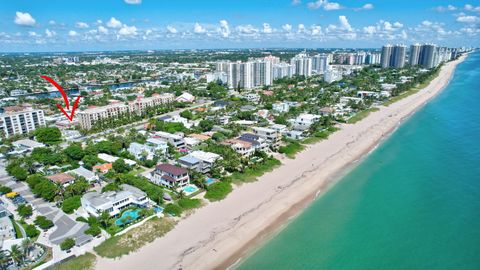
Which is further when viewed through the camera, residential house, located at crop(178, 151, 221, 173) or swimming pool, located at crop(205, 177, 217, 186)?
residential house, located at crop(178, 151, 221, 173)

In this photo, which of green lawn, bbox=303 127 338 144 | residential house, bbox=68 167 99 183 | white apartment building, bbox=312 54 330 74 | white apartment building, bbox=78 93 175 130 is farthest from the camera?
white apartment building, bbox=312 54 330 74

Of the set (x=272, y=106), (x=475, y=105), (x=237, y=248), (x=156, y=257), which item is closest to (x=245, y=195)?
(x=237, y=248)

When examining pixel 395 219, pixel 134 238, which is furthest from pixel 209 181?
pixel 395 219

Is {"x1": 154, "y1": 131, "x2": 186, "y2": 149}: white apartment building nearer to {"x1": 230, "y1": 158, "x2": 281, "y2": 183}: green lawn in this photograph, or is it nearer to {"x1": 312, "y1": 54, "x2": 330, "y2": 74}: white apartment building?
{"x1": 230, "y1": 158, "x2": 281, "y2": 183}: green lawn

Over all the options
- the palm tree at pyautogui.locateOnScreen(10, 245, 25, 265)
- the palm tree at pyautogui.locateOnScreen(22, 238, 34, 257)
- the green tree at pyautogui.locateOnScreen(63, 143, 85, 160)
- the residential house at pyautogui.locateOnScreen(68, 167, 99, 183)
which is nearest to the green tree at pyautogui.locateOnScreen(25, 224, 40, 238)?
the palm tree at pyautogui.locateOnScreen(22, 238, 34, 257)

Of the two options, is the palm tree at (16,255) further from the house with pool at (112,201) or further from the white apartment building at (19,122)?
the white apartment building at (19,122)

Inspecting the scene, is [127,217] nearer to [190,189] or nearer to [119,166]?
[190,189]

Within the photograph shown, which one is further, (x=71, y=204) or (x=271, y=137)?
(x=271, y=137)
